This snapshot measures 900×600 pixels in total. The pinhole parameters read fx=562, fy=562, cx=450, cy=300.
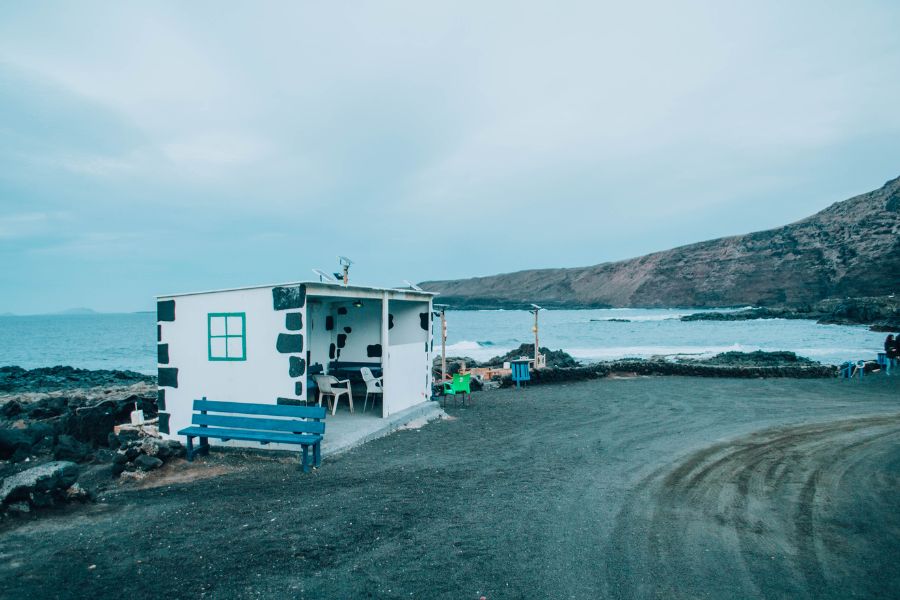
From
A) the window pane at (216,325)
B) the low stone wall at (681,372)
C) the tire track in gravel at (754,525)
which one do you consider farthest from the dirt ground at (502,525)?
the low stone wall at (681,372)

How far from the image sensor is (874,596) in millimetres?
3822

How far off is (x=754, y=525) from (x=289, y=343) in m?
6.06

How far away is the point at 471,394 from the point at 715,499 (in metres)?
10.3

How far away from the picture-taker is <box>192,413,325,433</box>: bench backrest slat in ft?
23.4

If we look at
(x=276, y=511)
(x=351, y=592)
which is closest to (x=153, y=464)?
(x=276, y=511)

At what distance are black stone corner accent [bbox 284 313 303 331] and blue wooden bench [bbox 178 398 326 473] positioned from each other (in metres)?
1.14

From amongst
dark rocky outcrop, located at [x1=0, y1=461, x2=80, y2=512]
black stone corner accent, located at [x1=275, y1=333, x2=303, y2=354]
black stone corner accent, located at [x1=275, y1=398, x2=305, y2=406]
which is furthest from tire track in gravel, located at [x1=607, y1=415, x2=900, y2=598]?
dark rocky outcrop, located at [x1=0, y1=461, x2=80, y2=512]

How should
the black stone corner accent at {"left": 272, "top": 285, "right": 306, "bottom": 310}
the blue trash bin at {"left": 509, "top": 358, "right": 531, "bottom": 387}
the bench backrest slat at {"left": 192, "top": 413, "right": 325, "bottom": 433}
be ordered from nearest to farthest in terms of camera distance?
the bench backrest slat at {"left": 192, "top": 413, "right": 325, "bottom": 433}
the black stone corner accent at {"left": 272, "top": 285, "right": 306, "bottom": 310}
the blue trash bin at {"left": 509, "top": 358, "right": 531, "bottom": 387}

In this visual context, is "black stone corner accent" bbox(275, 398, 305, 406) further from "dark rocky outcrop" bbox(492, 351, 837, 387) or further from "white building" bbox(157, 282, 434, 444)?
"dark rocky outcrop" bbox(492, 351, 837, 387)

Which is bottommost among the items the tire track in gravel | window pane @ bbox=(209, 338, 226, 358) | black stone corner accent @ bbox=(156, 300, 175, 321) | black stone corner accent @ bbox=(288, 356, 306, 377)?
the tire track in gravel

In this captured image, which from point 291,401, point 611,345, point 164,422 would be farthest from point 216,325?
point 611,345

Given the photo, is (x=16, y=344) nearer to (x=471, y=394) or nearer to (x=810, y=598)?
(x=471, y=394)

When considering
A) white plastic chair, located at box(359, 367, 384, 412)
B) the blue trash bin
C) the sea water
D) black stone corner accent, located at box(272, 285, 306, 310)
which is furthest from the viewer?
the sea water

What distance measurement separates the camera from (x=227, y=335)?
334 inches
